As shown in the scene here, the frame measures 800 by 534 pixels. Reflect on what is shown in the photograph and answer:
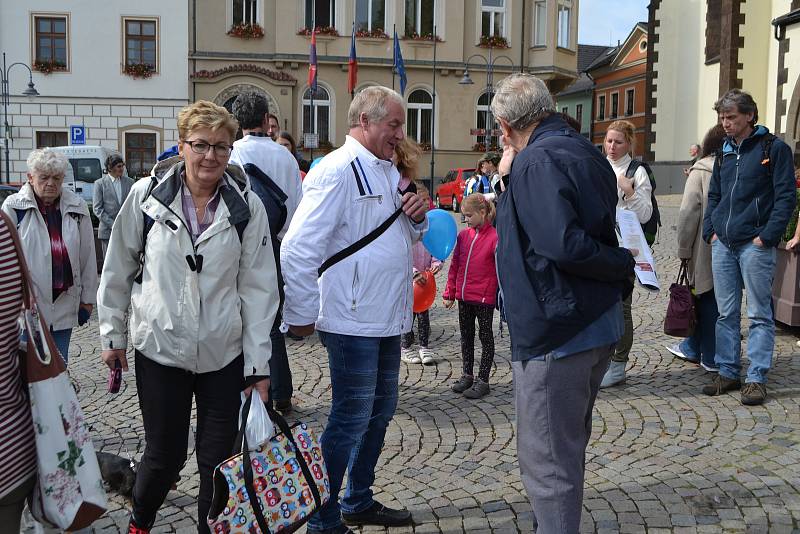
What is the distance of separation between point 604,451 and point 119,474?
2.73 m

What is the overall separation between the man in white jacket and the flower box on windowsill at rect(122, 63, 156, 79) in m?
30.3

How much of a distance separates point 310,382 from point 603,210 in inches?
155

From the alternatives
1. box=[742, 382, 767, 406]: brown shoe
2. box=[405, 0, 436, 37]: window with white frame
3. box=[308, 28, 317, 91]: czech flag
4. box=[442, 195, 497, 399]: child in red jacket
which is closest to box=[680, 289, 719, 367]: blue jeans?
box=[742, 382, 767, 406]: brown shoe

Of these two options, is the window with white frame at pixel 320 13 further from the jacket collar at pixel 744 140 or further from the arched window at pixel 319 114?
the jacket collar at pixel 744 140

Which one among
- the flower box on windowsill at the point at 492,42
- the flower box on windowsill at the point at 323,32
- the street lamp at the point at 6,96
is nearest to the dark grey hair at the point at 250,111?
the street lamp at the point at 6,96

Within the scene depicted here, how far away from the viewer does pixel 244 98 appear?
5.21 meters

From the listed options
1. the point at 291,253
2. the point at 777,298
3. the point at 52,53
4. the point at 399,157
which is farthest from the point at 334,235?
the point at 52,53

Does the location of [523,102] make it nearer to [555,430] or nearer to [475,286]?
[555,430]

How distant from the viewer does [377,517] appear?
3.85 m

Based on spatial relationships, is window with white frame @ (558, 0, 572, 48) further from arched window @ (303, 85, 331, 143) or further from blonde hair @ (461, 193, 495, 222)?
blonde hair @ (461, 193, 495, 222)

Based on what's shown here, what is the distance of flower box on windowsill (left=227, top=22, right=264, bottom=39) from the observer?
3241 cm

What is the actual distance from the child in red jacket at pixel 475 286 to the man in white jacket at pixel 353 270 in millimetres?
2481

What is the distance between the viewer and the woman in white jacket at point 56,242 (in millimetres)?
4871

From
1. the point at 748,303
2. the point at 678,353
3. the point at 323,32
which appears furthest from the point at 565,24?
the point at 748,303
